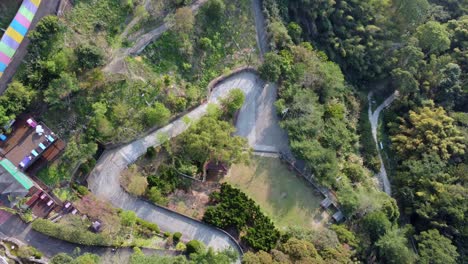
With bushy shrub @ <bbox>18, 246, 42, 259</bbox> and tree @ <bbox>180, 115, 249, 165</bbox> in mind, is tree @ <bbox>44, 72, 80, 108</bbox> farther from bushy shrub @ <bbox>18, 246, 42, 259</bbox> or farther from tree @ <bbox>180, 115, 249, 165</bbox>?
bushy shrub @ <bbox>18, 246, 42, 259</bbox>

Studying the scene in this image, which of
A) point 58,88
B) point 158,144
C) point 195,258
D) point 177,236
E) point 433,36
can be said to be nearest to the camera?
point 195,258

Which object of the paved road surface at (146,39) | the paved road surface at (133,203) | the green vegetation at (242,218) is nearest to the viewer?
the paved road surface at (133,203)

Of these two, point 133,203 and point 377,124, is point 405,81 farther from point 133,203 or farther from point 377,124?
point 133,203

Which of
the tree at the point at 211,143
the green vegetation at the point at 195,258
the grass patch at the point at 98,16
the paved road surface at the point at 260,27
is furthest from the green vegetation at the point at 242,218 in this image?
the grass patch at the point at 98,16

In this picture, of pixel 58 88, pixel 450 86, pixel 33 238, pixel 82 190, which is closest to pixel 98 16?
pixel 58 88

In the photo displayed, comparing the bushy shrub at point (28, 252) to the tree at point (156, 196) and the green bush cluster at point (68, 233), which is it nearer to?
the green bush cluster at point (68, 233)

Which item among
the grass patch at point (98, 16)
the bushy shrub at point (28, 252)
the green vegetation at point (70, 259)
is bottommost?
the bushy shrub at point (28, 252)
